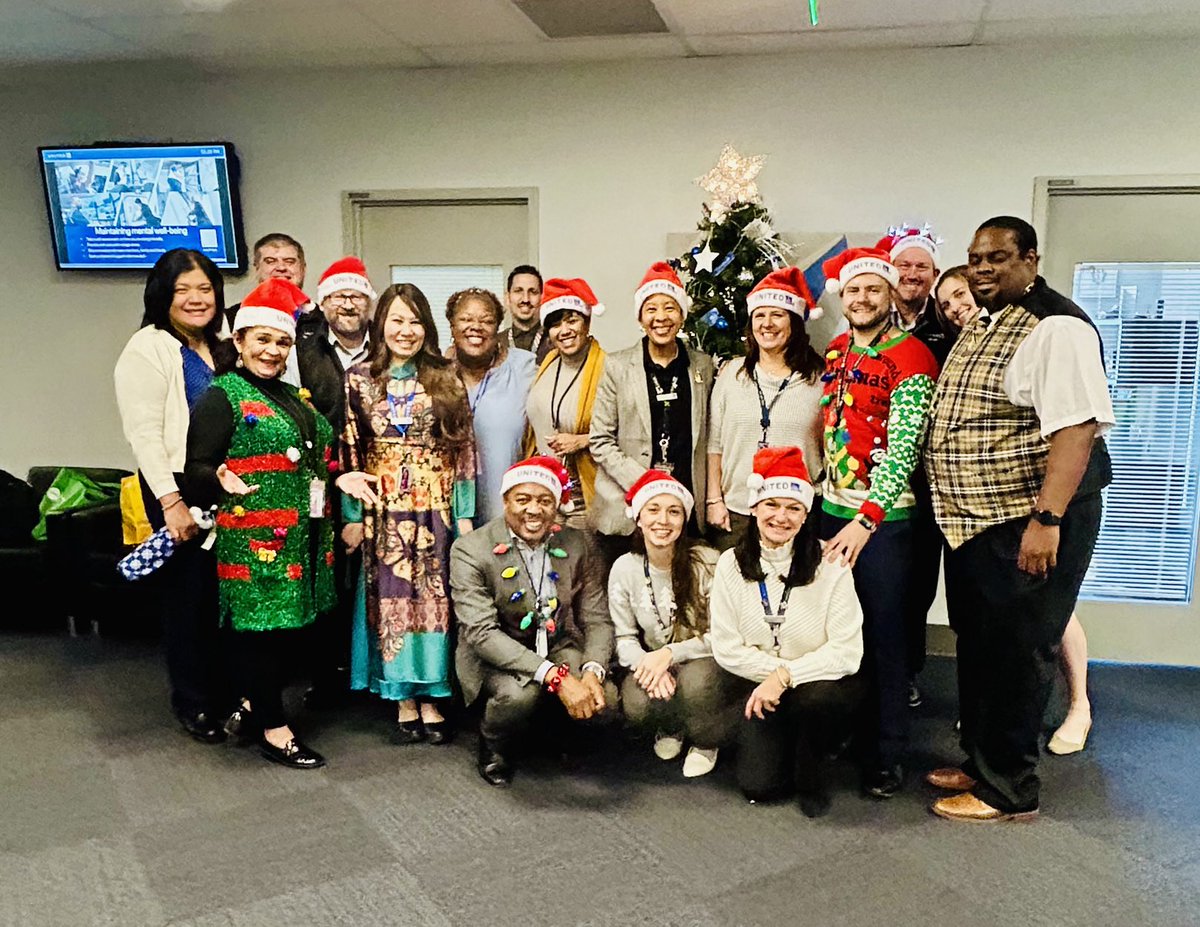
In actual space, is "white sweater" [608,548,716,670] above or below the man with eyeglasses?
below

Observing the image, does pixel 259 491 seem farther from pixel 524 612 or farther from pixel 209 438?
pixel 524 612

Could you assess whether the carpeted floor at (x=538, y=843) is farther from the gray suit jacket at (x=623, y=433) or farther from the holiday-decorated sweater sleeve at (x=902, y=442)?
the holiday-decorated sweater sleeve at (x=902, y=442)

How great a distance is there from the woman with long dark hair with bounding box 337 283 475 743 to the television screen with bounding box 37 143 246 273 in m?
2.09

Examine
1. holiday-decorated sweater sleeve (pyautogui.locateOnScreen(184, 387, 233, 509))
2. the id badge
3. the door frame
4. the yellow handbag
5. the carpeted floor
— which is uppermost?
the door frame

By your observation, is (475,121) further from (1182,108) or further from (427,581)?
(1182,108)

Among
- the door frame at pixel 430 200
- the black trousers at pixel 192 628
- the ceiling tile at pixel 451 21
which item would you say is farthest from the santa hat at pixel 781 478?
the door frame at pixel 430 200

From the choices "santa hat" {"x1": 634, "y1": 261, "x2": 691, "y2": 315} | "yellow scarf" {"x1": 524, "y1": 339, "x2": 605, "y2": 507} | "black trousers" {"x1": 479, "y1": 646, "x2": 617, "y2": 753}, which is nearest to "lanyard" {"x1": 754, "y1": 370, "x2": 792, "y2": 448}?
"santa hat" {"x1": 634, "y1": 261, "x2": 691, "y2": 315}

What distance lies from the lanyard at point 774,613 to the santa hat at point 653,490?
0.34m

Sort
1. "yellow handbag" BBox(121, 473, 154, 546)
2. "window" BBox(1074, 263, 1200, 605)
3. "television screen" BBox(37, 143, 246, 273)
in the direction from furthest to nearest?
"television screen" BBox(37, 143, 246, 273) < "window" BBox(1074, 263, 1200, 605) < "yellow handbag" BBox(121, 473, 154, 546)

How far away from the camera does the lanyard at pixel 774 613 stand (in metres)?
2.43

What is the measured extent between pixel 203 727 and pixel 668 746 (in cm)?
149

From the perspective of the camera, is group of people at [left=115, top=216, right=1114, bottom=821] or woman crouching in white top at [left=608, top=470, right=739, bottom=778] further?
woman crouching in white top at [left=608, top=470, right=739, bottom=778]

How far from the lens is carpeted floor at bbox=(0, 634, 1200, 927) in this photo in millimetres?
2000

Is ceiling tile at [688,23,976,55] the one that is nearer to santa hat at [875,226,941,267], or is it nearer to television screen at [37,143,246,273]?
santa hat at [875,226,941,267]
